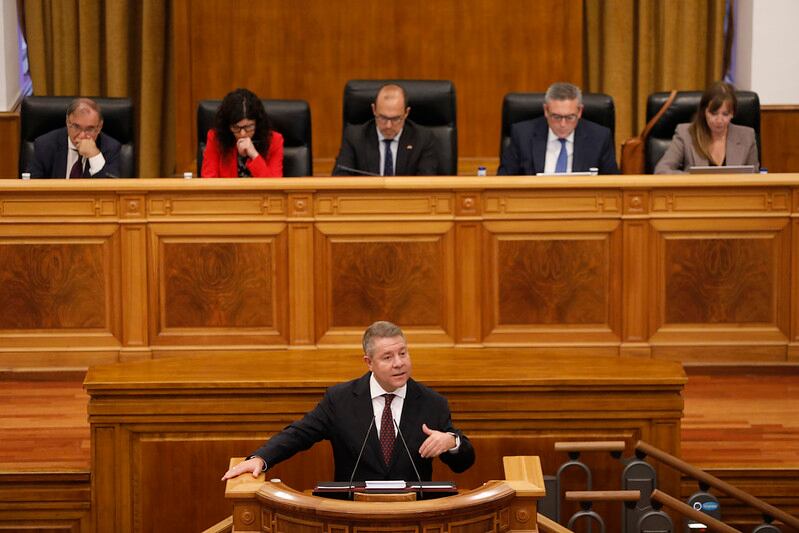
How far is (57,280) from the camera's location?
5.62 m

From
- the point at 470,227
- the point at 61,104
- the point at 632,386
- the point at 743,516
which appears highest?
the point at 61,104

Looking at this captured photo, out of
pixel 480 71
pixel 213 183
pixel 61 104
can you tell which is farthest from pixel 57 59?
pixel 213 183

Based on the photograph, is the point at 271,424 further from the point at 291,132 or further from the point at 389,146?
the point at 291,132

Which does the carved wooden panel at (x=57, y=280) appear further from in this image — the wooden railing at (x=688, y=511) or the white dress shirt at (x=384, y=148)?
the wooden railing at (x=688, y=511)

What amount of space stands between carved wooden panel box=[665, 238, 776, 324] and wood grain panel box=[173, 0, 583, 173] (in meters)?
2.41

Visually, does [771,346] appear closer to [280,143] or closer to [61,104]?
[280,143]

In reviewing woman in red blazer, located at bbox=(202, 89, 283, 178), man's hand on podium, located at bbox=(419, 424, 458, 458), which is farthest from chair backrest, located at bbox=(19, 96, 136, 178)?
man's hand on podium, located at bbox=(419, 424, 458, 458)

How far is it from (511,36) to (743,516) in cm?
387

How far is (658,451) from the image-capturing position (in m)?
4.38

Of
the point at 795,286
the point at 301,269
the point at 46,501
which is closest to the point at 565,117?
the point at 795,286

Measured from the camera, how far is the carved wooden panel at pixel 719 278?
224 inches

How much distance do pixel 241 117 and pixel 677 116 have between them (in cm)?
201

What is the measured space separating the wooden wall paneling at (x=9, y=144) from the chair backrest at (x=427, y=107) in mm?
2104

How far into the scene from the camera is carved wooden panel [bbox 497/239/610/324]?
5.67 m
